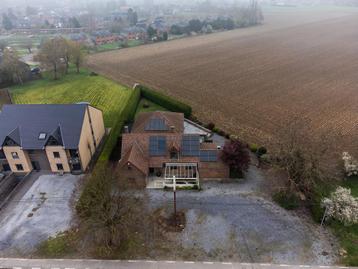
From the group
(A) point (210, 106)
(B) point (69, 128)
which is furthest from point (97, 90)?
(B) point (69, 128)

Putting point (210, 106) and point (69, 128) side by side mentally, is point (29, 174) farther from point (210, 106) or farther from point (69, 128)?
point (210, 106)

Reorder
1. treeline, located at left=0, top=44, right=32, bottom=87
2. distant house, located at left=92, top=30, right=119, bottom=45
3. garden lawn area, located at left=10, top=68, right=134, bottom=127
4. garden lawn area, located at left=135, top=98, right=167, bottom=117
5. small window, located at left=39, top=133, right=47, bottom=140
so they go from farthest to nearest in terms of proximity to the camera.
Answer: distant house, located at left=92, top=30, right=119, bottom=45 < treeline, located at left=0, top=44, right=32, bottom=87 < garden lawn area, located at left=10, top=68, right=134, bottom=127 < garden lawn area, located at left=135, top=98, right=167, bottom=117 < small window, located at left=39, top=133, right=47, bottom=140

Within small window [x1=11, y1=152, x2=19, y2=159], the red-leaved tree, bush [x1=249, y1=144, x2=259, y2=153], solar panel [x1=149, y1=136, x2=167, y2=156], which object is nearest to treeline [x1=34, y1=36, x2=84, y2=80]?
small window [x1=11, y1=152, x2=19, y2=159]

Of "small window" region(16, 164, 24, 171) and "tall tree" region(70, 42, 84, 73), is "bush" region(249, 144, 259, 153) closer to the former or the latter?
"small window" region(16, 164, 24, 171)

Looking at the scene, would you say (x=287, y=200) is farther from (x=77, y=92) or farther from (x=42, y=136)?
(x=77, y=92)

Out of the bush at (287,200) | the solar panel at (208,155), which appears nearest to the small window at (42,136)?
the solar panel at (208,155)

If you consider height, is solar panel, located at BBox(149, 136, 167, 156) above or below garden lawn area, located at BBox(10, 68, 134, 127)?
above

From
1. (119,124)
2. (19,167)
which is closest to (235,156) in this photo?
(119,124)
